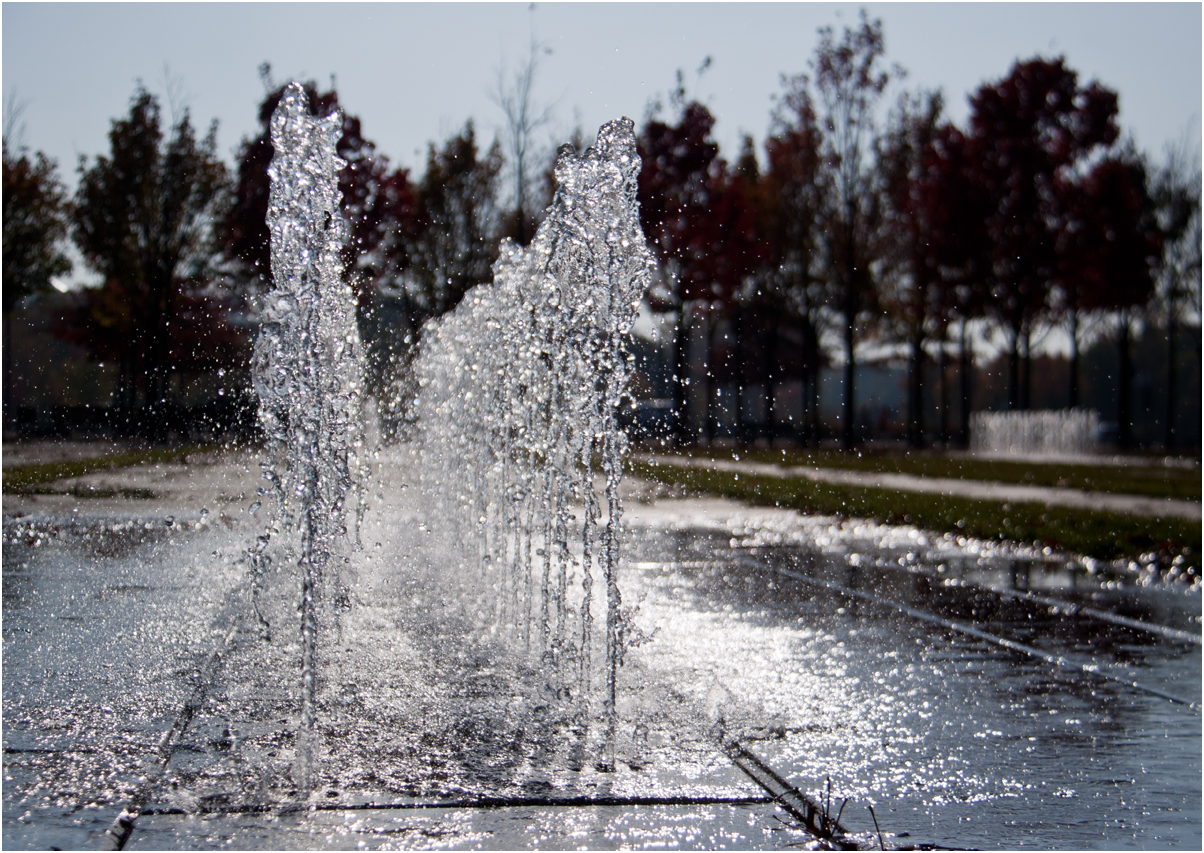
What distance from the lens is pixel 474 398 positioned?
38.7ft

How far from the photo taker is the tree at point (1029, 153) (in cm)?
2981

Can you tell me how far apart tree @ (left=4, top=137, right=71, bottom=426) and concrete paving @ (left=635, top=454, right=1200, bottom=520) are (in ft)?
42.7

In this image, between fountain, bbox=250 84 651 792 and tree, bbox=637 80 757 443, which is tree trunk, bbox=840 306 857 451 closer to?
tree, bbox=637 80 757 443

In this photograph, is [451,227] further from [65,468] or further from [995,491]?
[995,491]

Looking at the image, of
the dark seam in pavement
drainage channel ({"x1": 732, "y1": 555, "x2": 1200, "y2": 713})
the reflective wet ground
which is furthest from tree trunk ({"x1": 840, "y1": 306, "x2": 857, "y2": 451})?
the dark seam in pavement

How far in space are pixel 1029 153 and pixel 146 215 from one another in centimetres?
2130

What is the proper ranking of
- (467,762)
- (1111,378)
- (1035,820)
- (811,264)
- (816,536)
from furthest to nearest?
(1111,378), (811,264), (816,536), (467,762), (1035,820)

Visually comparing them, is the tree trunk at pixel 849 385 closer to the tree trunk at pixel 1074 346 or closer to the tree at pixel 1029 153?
the tree at pixel 1029 153

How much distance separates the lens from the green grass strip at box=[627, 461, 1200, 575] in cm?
980

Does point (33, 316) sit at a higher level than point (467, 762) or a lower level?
higher

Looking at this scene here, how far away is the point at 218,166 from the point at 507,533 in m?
17.0

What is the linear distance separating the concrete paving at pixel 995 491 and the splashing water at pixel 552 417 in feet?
15.8

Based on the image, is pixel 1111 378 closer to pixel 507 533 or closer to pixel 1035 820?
pixel 507 533

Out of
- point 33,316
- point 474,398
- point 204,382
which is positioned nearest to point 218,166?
point 33,316
